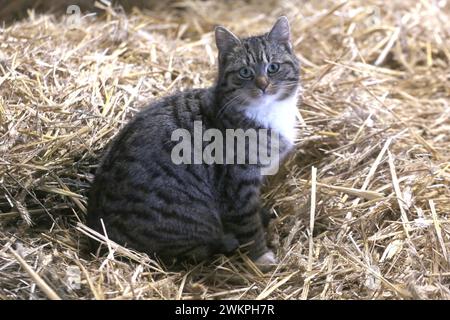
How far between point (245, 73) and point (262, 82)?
0.13m

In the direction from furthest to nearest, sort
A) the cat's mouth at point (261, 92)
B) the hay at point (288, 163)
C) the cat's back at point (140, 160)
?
the cat's mouth at point (261, 92) → the cat's back at point (140, 160) → the hay at point (288, 163)

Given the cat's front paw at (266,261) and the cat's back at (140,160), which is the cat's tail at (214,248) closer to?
the cat's front paw at (266,261)

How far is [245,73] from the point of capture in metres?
3.21

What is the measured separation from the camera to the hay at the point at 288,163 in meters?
2.88

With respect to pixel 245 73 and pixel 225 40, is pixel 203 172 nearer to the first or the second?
pixel 245 73

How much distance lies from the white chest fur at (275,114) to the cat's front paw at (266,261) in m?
0.61

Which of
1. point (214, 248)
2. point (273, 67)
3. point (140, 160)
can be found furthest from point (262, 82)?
point (214, 248)

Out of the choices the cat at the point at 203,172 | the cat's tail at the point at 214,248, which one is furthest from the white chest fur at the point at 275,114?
the cat's tail at the point at 214,248

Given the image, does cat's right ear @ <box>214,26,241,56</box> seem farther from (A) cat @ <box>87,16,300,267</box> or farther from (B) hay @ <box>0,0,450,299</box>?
(B) hay @ <box>0,0,450,299</box>

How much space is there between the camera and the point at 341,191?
3.40 m

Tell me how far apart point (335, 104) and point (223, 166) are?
3.99 feet

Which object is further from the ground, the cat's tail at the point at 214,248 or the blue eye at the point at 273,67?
the blue eye at the point at 273,67

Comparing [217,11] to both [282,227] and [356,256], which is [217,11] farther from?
[356,256]
